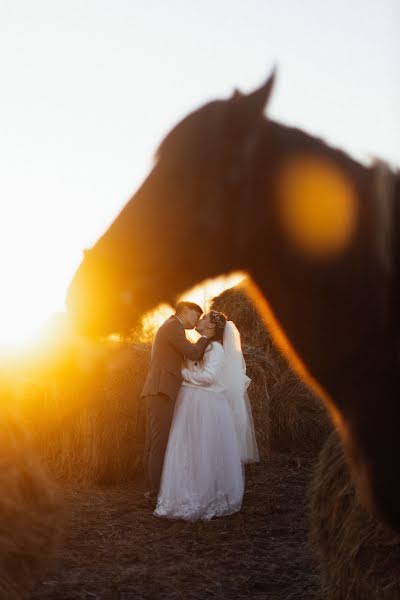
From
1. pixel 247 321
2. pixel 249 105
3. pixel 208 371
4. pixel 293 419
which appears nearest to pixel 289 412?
pixel 293 419

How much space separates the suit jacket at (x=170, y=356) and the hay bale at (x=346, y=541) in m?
3.32

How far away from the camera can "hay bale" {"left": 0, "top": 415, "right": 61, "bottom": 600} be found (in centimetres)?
206

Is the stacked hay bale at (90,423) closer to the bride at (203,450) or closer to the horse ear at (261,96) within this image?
the bride at (203,450)

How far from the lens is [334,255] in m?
1.84

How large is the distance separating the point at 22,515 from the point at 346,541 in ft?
6.40

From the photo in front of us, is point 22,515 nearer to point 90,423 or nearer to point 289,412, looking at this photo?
point 90,423

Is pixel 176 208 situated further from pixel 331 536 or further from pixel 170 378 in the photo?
pixel 170 378

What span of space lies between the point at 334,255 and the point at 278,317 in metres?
0.30

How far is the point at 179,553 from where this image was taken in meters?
5.44

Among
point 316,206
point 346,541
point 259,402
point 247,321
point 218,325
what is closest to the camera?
point 316,206

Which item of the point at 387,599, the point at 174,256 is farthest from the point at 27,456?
the point at 387,599

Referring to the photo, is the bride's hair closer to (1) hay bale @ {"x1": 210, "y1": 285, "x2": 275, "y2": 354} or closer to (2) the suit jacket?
(2) the suit jacket

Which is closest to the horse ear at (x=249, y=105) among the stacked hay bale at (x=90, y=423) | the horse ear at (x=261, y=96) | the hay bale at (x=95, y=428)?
the horse ear at (x=261, y=96)

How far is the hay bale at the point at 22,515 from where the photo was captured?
2.06 m
